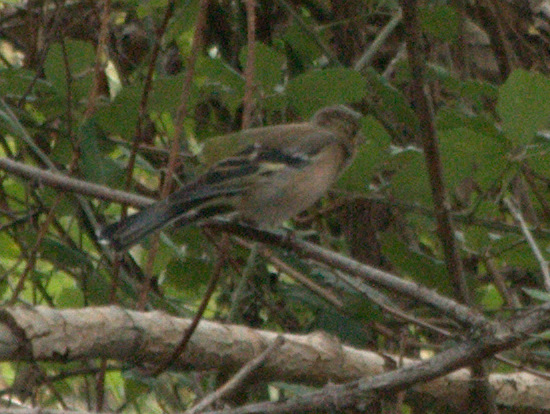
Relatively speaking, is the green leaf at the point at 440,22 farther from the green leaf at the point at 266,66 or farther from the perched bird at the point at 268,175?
the green leaf at the point at 266,66

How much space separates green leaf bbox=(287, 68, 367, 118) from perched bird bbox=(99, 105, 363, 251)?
210 millimetres

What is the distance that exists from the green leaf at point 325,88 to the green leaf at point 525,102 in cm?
56

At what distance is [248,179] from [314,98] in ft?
1.10

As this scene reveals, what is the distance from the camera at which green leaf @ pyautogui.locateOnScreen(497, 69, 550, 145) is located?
9.14ft

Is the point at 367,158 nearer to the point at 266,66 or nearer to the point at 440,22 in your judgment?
the point at 266,66

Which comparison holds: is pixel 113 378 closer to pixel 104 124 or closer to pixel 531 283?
pixel 104 124

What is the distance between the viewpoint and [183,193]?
3092 millimetres

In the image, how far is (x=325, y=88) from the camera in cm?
332

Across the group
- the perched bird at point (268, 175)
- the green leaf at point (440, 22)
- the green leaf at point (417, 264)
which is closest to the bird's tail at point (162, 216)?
the perched bird at point (268, 175)

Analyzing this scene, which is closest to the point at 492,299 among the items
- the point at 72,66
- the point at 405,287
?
the point at 405,287

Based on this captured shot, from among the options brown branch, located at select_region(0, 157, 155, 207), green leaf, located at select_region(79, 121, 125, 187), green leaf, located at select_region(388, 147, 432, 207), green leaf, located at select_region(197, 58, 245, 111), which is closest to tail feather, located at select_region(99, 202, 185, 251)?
brown branch, located at select_region(0, 157, 155, 207)

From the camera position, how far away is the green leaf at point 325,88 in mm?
3258

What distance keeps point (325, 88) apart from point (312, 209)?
1093mm

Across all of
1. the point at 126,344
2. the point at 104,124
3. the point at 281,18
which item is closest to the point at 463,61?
the point at 281,18
